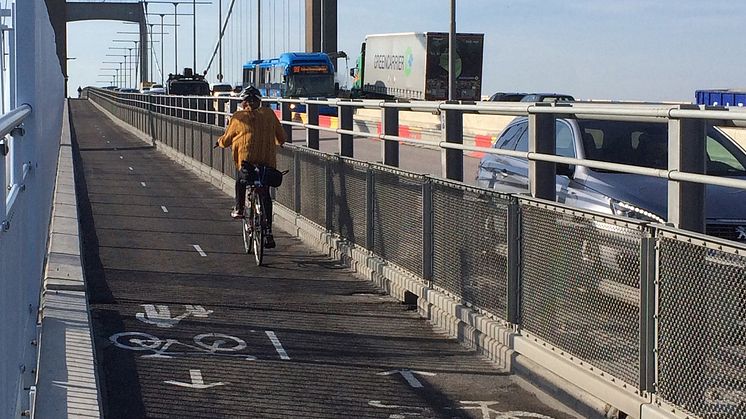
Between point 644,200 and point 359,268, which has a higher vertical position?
point 644,200

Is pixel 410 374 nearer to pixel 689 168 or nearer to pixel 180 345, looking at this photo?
pixel 180 345

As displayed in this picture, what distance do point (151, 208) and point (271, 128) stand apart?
713 cm

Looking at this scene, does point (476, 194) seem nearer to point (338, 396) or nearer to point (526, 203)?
point (526, 203)

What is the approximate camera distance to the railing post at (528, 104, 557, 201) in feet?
29.6

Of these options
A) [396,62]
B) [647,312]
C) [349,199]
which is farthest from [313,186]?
[396,62]

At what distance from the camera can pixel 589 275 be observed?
7.50m

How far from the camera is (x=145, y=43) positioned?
13938 cm

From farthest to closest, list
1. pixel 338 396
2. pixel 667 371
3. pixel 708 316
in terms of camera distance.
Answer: pixel 338 396
pixel 667 371
pixel 708 316

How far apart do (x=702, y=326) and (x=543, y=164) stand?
10.2 ft

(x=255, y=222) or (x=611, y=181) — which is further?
(x=255, y=222)

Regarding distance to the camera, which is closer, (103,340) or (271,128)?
(103,340)

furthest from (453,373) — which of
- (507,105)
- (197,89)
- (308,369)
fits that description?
→ (197,89)

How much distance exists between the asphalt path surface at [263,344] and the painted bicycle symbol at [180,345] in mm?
10

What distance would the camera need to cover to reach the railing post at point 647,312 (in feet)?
21.7
